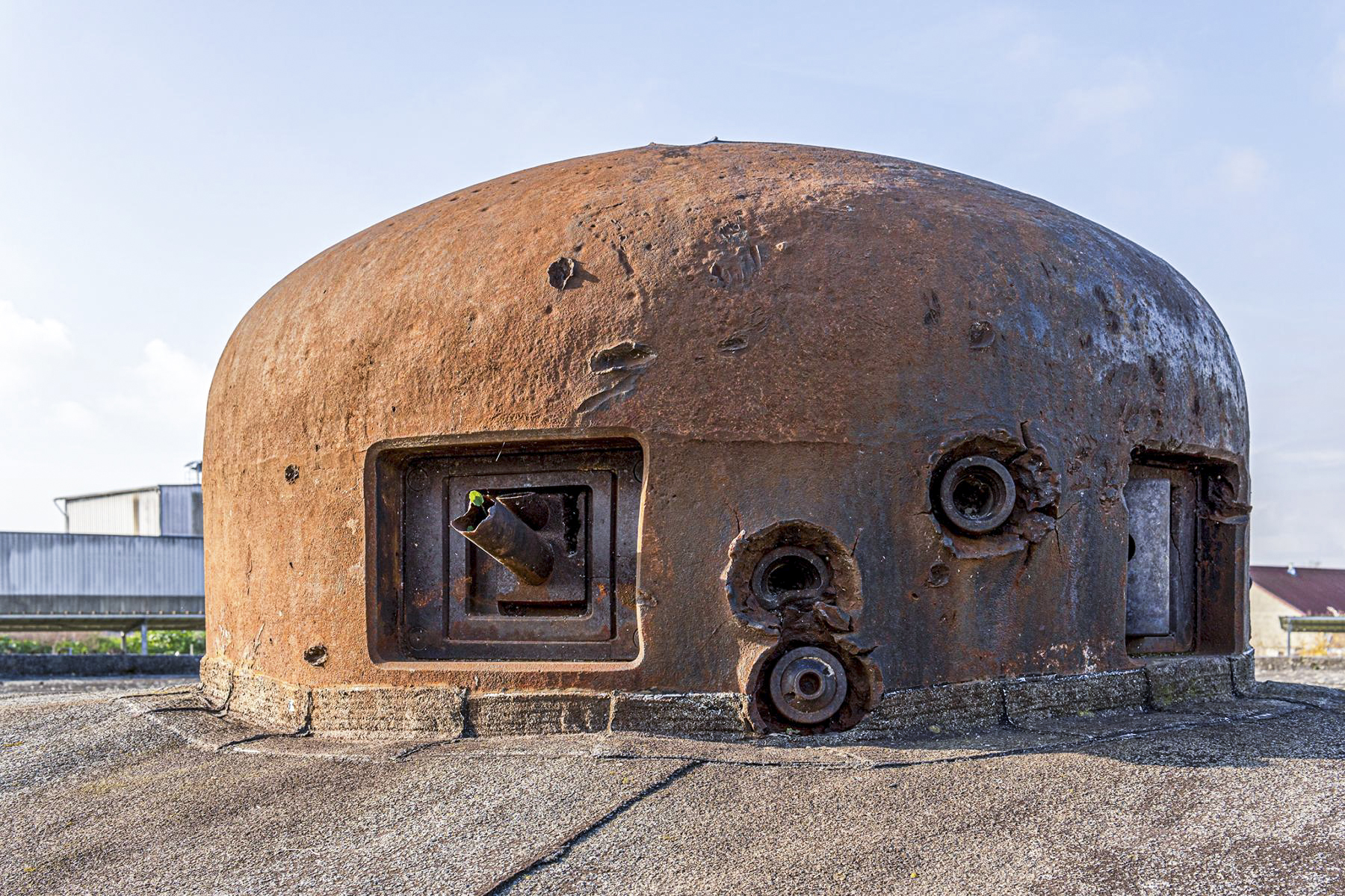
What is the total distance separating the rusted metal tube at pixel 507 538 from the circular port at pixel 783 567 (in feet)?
3.48

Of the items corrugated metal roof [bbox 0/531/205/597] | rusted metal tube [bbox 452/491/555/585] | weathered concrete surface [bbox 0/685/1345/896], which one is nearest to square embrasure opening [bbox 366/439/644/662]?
rusted metal tube [bbox 452/491/555/585]

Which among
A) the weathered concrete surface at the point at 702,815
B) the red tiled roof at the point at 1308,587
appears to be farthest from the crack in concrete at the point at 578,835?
the red tiled roof at the point at 1308,587

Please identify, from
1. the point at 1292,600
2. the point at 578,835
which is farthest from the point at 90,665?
the point at 1292,600

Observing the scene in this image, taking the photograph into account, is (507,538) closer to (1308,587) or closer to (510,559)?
(510,559)

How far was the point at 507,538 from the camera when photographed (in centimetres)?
492

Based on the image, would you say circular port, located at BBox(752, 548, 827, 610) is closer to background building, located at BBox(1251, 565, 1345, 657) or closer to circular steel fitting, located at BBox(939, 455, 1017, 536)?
circular steel fitting, located at BBox(939, 455, 1017, 536)

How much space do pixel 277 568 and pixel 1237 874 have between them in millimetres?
4693

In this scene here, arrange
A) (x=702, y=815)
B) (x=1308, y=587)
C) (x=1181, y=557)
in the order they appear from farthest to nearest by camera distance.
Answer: (x=1308, y=587) → (x=1181, y=557) → (x=702, y=815)

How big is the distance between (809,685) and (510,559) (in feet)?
5.00

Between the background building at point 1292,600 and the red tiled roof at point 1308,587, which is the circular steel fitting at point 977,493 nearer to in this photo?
the background building at point 1292,600

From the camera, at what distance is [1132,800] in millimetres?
4055

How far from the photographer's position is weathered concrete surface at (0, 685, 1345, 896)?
3.47 metres

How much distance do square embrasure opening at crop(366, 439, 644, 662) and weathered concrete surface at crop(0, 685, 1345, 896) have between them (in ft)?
1.98

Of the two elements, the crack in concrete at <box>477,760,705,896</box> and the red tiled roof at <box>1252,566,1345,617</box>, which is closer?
the crack in concrete at <box>477,760,705,896</box>
